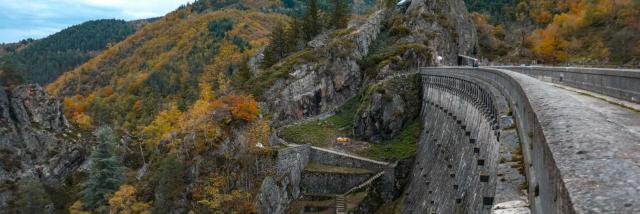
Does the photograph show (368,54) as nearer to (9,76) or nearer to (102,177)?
(102,177)

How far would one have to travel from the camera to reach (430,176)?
40.7 meters

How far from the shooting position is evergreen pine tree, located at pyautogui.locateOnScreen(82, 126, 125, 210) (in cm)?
6731

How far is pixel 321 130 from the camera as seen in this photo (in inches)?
2532

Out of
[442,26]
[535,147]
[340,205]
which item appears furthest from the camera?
[442,26]

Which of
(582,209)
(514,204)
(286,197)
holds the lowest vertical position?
(286,197)

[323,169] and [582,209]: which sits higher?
[582,209]

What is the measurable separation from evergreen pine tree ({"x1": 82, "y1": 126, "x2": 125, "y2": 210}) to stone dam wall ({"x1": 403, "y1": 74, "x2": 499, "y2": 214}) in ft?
153

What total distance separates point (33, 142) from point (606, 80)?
349 feet

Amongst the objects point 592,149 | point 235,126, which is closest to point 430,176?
point 235,126

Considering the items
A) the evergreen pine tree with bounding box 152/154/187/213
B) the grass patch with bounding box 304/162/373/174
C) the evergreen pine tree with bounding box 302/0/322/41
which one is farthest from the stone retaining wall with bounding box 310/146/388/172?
the evergreen pine tree with bounding box 302/0/322/41

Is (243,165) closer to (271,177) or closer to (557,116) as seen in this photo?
(271,177)

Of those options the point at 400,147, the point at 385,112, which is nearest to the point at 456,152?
the point at 400,147

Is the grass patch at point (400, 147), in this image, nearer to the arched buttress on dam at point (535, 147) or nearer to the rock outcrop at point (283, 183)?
the arched buttress on dam at point (535, 147)

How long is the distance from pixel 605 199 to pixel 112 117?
550ft
